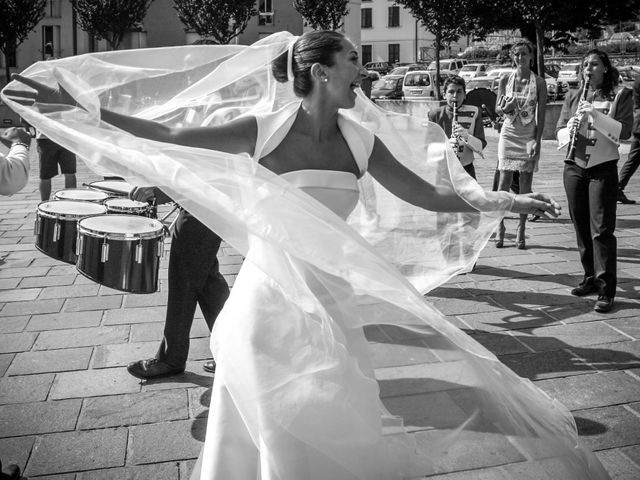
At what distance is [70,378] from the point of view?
3.83 m

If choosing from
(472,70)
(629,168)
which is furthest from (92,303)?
(472,70)

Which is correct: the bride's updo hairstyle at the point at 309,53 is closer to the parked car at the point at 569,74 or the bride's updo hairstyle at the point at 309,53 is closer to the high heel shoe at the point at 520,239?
the high heel shoe at the point at 520,239

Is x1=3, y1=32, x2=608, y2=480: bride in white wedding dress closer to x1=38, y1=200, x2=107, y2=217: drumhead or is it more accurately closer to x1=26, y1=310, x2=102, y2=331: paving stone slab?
x1=38, y1=200, x2=107, y2=217: drumhead

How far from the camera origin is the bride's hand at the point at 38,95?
269 centimetres

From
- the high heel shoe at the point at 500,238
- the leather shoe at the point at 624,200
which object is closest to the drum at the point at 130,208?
the high heel shoe at the point at 500,238

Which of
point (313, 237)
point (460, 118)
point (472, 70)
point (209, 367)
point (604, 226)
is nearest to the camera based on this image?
point (313, 237)

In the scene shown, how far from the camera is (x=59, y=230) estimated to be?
370cm

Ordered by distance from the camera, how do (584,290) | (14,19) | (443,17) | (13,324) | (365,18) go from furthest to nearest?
(365,18) → (443,17) → (14,19) → (584,290) → (13,324)

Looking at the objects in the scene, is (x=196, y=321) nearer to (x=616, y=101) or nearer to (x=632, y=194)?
(x=616, y=101)

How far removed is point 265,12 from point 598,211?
39904 millimetres

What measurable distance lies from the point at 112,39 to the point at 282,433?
36018mm

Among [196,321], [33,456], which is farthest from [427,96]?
[33,456]

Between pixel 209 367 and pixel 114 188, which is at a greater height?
pixel 114 188

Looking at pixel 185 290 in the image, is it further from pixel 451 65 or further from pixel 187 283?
pixel 451 65
